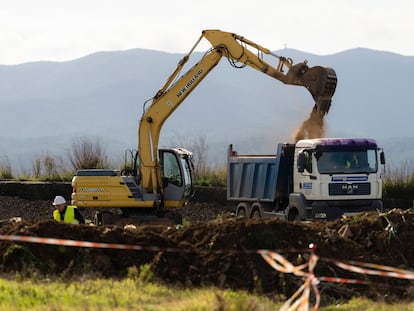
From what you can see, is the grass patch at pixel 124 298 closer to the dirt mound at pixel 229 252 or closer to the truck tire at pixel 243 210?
the dirt mound at pixel 229 252

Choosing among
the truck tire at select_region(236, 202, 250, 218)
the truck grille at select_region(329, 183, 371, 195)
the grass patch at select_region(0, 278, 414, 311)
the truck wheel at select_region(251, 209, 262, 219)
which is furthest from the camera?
the truck tire at select_region(236, 202, 250, 218)

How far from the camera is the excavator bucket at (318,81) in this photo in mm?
26156

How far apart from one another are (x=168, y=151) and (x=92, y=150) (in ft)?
51.1

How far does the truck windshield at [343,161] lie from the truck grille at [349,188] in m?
0.33

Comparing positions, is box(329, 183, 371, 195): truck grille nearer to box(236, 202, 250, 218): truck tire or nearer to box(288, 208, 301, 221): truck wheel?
box(288, 208, 301, 221): truck wheel

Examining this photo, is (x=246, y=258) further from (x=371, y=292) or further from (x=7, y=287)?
(x=7, y=287)

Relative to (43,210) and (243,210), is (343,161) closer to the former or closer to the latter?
(243,210)

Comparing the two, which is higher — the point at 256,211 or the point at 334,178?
the point at 334,178

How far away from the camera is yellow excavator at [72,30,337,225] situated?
26.1m

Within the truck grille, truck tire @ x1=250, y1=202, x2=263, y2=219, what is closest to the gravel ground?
truck tire @ x1=250, y1=202, x2=263, y2=219

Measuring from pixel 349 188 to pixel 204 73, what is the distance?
218 inches

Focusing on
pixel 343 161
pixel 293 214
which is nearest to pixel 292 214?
pixel 293 214

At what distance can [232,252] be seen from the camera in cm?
1470

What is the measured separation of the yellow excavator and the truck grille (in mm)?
2631
